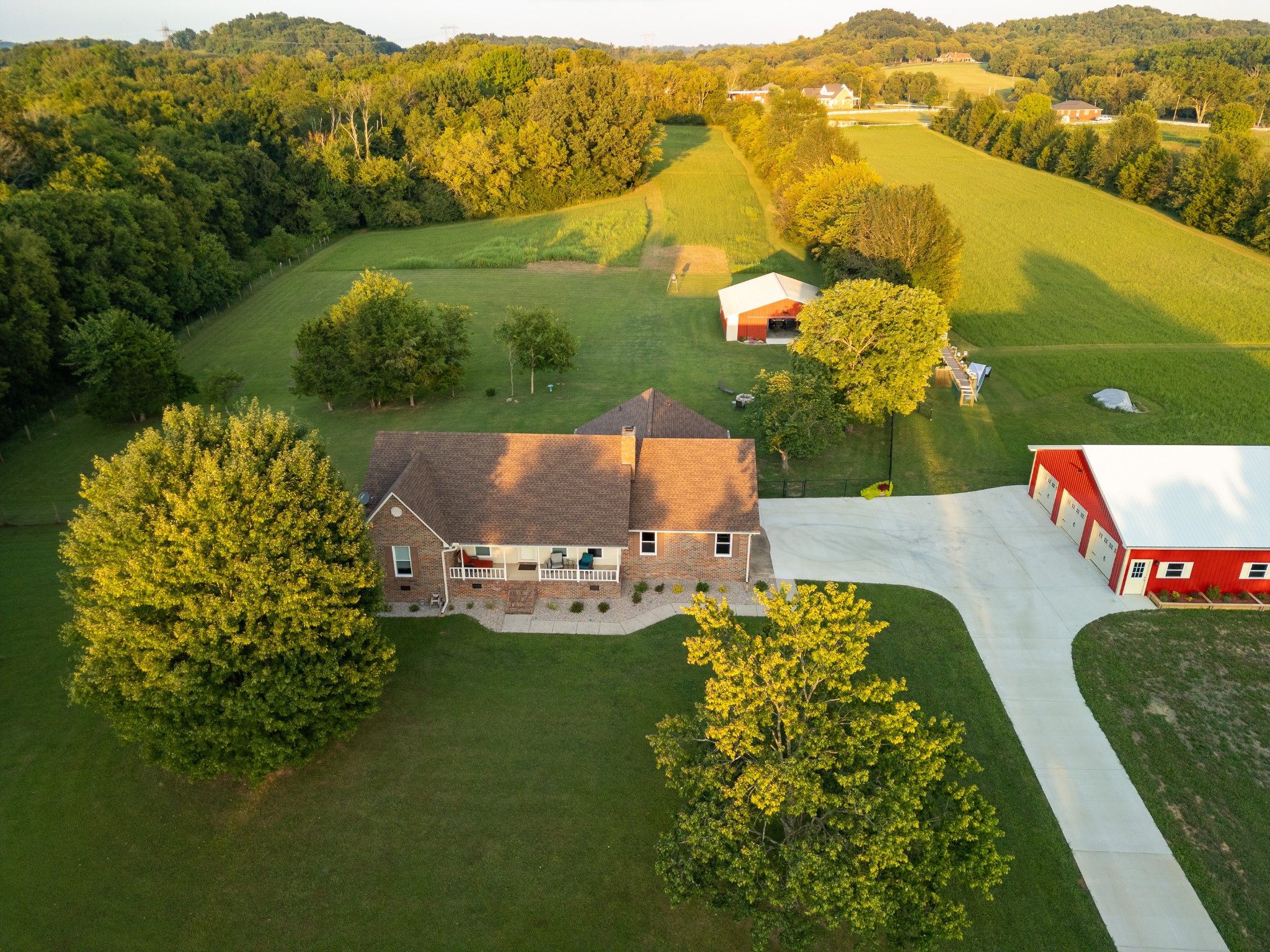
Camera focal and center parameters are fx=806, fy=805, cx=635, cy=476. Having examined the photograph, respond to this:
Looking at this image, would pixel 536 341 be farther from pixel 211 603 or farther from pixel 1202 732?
pixel 1202 732

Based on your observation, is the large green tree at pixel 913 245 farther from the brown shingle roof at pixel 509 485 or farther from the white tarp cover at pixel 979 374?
the brown shingle roof at pixel 509 485

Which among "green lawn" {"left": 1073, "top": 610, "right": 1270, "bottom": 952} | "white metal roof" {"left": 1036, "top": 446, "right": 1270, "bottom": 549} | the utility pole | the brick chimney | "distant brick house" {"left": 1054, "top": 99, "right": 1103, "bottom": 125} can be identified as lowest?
"green lawn" {"left": 1073, "top": 610, "right": 1270, "bottom": 952}

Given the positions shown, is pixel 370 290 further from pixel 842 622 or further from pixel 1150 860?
pixel 1150 860

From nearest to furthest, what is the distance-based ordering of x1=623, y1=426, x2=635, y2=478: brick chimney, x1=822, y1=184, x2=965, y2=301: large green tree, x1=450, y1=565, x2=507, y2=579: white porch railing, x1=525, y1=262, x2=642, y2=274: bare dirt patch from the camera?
1. x1=450, y1=565, x2=507, y2=579: white porch railing
2. x1=623, y1=426, x2=635, y2=478: brick chimney
3. x1=822, y1=184, x2=965, y2=301: large green tree
4. x1=525, y1=262, x2=642, y2=274: bare dirt patch

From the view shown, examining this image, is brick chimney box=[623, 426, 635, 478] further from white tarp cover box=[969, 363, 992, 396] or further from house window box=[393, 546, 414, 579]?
white tarp cover box=[969, 363, 992, 396]

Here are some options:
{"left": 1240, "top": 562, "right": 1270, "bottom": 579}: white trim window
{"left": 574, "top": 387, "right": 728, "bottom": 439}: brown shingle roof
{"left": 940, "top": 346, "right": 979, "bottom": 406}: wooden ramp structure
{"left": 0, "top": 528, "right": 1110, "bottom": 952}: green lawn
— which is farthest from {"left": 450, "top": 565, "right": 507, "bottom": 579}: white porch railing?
{"left": 940, "top": 346, "right": 979, "bottom": 406}: wooden ramp structure
